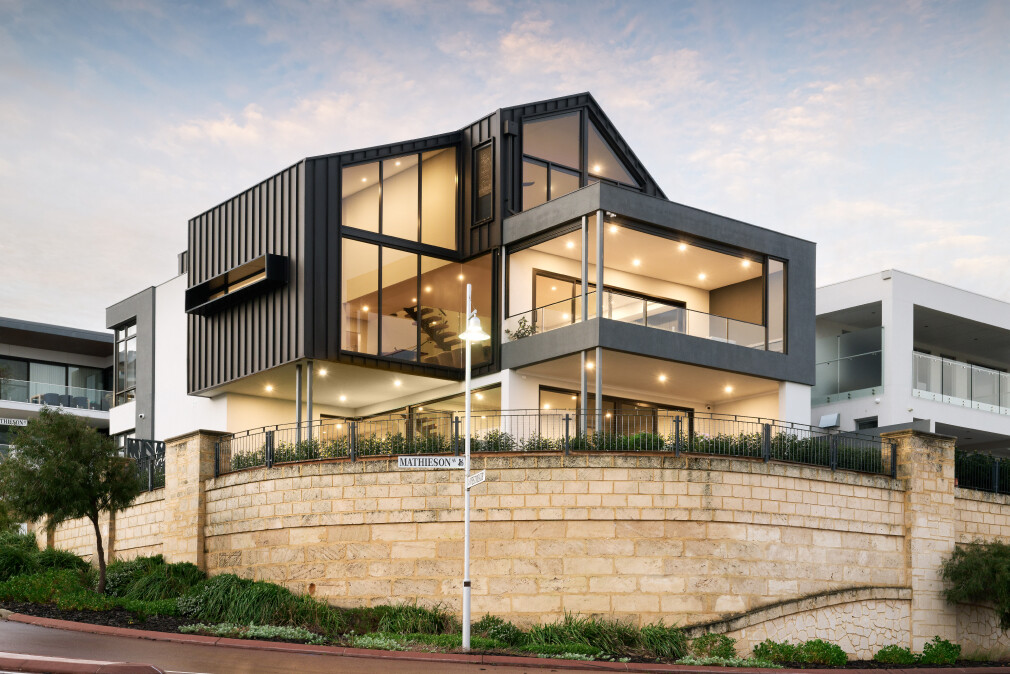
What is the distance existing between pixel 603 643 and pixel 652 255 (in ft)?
40.7

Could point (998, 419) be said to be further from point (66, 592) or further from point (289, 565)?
point (66, 592)

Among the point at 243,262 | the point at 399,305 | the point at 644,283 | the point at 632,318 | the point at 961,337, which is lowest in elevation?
the point at 632,318


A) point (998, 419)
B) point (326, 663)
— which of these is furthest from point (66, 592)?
point (998, 419)

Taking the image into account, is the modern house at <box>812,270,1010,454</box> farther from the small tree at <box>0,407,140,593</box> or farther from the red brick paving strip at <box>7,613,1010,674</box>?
the small tree at <box>0,407,140,593</box>

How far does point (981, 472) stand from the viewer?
26.9m

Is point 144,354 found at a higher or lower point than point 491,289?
lower

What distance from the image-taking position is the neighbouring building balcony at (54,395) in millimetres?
A: 47875

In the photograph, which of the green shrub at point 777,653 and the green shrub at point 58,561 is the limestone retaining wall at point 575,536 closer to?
the green shrub at point 777,653

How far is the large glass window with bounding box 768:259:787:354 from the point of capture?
1186 inches

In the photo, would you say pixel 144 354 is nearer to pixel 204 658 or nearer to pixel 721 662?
pixel 204 658

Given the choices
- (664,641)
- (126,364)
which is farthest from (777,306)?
(126,364)

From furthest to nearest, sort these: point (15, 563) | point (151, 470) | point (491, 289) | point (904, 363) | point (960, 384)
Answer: point (960, 384) → point (904, 363) → point (491, 289) → point (151, 470) → point (15, 563)

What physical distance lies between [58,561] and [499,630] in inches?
517

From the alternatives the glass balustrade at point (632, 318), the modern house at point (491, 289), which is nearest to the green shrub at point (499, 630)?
the modern house at point (491, 289)
